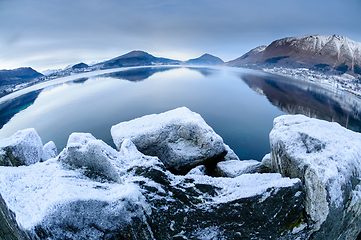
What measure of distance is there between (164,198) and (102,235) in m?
2.33

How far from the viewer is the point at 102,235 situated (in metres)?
5.02

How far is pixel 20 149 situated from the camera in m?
8.77

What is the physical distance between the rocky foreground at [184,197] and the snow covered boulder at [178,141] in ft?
16.3

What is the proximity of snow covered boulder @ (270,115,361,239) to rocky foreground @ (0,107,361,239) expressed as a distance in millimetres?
35

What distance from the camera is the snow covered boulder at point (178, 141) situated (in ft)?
41.7

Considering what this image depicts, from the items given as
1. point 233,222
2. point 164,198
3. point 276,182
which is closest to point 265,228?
point 233,222

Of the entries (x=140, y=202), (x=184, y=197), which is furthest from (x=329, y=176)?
(x=140, y=202)

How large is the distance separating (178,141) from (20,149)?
32.7 ft

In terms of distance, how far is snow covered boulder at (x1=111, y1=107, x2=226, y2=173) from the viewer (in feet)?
41.7

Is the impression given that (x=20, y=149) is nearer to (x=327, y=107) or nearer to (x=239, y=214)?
(x=239, y=214)

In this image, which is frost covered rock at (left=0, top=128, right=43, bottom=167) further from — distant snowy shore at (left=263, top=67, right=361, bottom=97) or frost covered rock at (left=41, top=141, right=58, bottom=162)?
distant snowy shore at (left=263, top=67, right=361, bottom=97)

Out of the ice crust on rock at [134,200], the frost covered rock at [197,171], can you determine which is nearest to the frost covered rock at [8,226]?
the ice crust on rock at [134,200]

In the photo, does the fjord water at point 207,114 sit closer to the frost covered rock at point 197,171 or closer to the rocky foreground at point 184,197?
the frost covered rock at point 197,171

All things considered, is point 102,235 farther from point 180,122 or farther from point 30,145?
point 180,122
